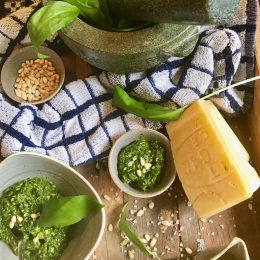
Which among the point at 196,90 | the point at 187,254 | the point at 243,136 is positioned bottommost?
the point at 187,254

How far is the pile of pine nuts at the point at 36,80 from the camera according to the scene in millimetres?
1149

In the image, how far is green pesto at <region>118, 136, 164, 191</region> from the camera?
42.3 inches

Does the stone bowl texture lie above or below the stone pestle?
below

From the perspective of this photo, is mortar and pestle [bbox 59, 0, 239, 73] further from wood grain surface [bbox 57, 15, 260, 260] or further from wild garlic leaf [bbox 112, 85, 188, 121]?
wood grain surface [bbox 57, 15, 260, 260]

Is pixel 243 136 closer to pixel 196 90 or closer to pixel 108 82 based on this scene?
pixel 196 90

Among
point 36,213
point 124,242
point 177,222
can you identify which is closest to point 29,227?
point 36,213

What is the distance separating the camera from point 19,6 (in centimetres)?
122

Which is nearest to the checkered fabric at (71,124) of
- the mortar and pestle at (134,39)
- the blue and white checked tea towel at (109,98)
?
the blue and white checked tea towel at (109,98)

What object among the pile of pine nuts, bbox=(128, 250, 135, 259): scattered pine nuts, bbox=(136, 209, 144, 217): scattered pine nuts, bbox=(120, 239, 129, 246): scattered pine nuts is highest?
the pile of pine nuts

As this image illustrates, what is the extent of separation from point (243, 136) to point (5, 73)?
53cm

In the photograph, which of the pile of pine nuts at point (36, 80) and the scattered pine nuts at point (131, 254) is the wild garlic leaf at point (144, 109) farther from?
the scattered pine nuts at point (131, 254)

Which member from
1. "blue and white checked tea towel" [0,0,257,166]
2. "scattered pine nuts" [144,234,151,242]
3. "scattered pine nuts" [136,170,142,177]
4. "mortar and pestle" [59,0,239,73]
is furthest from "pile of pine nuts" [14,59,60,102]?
"scattered pine nuts" [144,234,151,242]

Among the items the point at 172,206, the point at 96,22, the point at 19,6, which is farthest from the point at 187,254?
the point at 19,6

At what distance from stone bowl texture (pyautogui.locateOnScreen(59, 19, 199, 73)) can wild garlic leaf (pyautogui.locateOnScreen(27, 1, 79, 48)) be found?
0.11 ft
